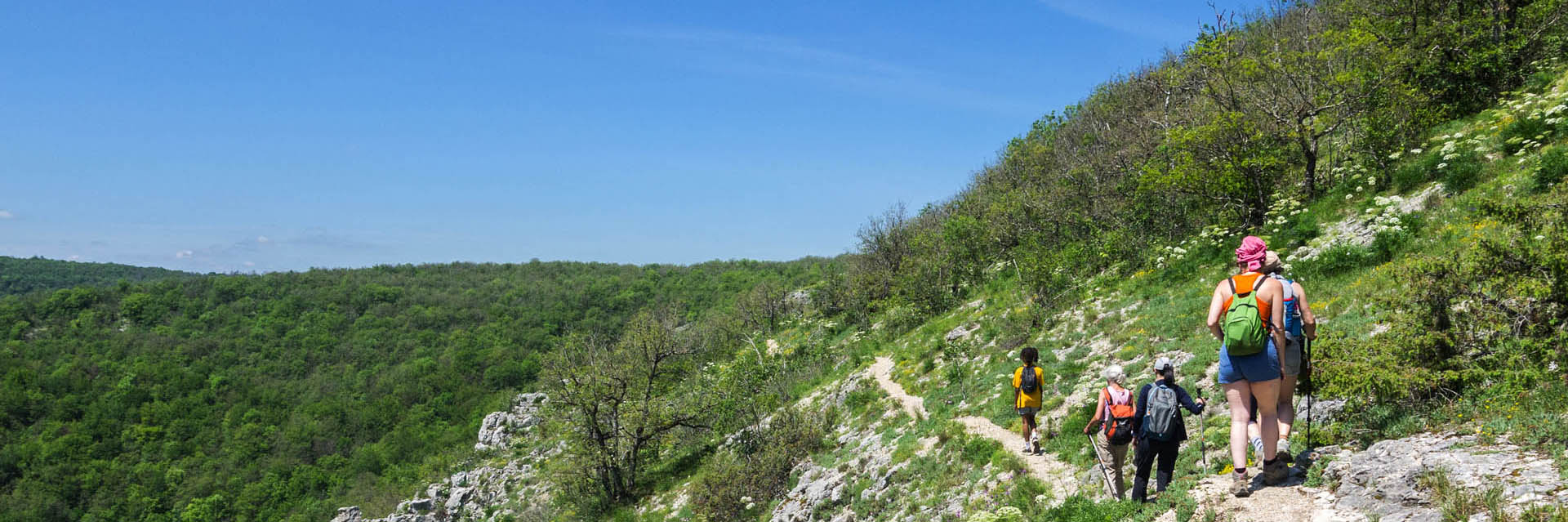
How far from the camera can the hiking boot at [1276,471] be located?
6164 mm

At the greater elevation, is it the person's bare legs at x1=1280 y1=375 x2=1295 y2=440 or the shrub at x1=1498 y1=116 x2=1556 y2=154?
the shrub at x1=1498 y1=116 x2=1556 y2=154

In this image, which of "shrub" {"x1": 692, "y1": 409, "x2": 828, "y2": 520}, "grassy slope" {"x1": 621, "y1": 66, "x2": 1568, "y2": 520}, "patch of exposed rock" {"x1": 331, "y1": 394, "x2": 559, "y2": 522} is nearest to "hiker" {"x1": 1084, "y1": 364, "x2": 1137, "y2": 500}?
"grassy slope" {"x1": 621, "y1": 66, "x2": 1568, "y2": 520}

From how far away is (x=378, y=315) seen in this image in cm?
12394

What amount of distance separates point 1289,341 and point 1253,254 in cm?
80

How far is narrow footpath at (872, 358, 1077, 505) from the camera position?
9570 mm

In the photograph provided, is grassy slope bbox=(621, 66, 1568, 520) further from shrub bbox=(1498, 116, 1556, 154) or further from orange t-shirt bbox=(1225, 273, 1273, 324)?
orange t-shirt bbox=(1225, 273, 1273, 324)

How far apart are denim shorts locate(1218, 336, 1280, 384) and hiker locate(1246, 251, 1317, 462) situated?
70 millimetres

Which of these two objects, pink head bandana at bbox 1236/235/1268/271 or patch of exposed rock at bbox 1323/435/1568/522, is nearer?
patch of exposed rock at bbox 1323/435/1568/522

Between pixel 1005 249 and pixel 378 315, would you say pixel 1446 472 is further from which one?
pixel 378 315

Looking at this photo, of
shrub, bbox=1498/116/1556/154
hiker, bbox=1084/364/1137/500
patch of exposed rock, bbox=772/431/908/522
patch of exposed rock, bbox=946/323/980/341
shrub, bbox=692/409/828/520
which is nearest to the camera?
hiker, bbox=1084/364/1137/500

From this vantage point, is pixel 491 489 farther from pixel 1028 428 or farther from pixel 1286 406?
pixel 1286 406

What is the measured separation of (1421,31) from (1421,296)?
13600 mm

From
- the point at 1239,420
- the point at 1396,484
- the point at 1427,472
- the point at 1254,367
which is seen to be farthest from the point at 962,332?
the point at 1427,472

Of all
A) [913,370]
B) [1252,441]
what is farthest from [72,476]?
[1252,441]
